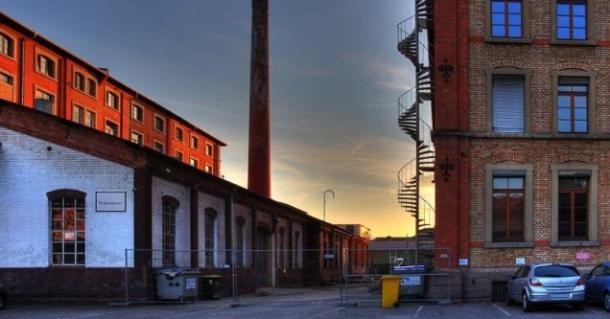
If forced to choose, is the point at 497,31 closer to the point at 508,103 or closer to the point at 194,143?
the point at 508,103

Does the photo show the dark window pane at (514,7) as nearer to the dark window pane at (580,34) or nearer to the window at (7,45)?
the dark window pane at (580,34)

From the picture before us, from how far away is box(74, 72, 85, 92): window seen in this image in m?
68.1

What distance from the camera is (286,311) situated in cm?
2433

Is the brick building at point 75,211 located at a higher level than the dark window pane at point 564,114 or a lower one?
lower

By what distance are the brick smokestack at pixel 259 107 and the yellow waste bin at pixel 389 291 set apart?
32.3m

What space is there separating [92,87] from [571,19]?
5298 centimetres

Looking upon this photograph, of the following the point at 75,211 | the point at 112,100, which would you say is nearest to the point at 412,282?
the point at 75,211

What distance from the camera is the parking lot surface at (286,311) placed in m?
22.2

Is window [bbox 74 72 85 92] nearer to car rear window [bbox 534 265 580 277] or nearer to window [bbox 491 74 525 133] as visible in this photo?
window [bbox 491 74 525 133]

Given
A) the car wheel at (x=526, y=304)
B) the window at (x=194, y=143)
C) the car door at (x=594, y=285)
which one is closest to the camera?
the car wheel at (x=526, y=304)

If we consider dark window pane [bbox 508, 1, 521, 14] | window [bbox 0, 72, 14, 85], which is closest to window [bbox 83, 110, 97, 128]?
window [bbox 0, 72, 14, 85]

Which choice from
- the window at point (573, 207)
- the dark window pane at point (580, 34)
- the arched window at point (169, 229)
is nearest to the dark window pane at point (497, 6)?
the dark window pane at point (580, 34)

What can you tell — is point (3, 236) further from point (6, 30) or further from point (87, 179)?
point (6, 30)

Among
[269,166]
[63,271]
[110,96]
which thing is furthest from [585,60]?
[110,96]
